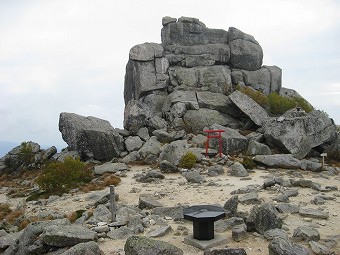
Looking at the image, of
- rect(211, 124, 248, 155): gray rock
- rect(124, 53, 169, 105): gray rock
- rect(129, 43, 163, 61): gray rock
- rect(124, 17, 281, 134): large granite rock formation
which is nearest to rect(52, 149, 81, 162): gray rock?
rect(124, 17, 281, 134): large granite rock formation

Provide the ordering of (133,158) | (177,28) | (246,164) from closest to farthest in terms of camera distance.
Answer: (246,164)
(133,158)
(177,28)

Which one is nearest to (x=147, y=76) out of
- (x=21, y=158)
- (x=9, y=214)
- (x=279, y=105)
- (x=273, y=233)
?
(x=279, y=105)

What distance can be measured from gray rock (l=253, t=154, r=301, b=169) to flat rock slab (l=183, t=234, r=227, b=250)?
51.8 ft

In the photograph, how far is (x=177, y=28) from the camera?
4675 cm

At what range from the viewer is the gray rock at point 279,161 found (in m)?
27.1

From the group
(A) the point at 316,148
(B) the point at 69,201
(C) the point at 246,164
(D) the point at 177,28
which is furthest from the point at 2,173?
(A) the point at 316,148

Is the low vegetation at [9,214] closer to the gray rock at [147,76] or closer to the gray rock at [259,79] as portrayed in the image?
the gray rock at [147,76]

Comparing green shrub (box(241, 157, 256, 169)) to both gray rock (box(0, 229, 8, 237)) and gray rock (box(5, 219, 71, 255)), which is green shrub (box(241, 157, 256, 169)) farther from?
gray rock (box(0, 229, 8, 237))

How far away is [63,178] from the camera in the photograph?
24.9 metres

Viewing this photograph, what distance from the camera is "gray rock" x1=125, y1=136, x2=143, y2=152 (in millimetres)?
33969

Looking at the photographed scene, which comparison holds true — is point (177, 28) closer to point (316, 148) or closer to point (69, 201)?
point (316, 148)

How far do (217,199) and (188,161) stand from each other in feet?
28.6

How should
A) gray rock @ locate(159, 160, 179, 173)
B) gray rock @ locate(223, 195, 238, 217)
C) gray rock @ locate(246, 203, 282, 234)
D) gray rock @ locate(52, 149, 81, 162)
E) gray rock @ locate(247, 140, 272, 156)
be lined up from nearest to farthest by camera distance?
gray rock @ locate(246, 203, 282, 234) → gray rock @ locate(223, 195, 238, 217) → gray rock @ locate(159, 160, 179, 173) → gray rock @ locate(247, 140, 272, 156) → gray rock @ locate(52, 149, 81, 162)

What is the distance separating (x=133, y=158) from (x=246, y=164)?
9.80 meters
